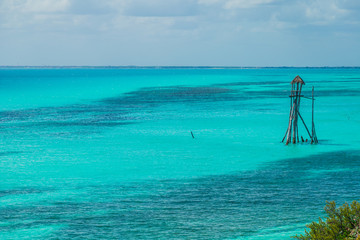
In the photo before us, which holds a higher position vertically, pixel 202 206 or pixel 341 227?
pixel 341 227

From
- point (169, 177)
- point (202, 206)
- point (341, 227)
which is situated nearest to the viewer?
point (341, 227)

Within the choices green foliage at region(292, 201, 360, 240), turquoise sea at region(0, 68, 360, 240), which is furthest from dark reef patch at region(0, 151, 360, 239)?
green foliage at region(292, 201, 360, 240)

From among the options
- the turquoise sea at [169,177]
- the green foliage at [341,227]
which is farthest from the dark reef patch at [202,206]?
the green foliage at [341,227]

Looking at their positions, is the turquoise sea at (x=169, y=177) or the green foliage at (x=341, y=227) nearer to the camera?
the green foliage at (x=341, y=227)

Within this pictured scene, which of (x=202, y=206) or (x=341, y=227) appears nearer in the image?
(x=341, y=227)

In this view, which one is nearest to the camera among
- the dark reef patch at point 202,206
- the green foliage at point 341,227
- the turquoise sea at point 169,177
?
the green foliage at point 341,227

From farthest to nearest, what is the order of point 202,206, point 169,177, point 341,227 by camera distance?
point 169,177, point 202,206, point 341,227

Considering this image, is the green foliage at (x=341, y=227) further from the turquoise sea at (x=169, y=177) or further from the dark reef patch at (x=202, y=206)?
the dark reef patch at (x=202, y=206)

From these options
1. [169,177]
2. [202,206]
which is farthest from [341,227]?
[169,177]

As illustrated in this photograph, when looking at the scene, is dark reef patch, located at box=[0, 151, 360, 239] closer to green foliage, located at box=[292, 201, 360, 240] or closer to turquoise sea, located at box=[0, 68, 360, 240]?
turquoise sea, located at box=[0, 68, 360, 240]

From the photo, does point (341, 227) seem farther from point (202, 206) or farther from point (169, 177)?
point (169, 177)

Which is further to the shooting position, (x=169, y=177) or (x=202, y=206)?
(x=169, y=177)

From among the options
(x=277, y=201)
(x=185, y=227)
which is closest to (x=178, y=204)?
(x=185, y=227)

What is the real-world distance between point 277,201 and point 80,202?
377 inches
